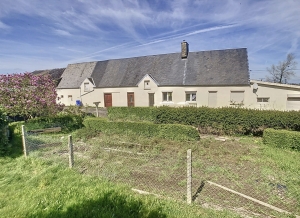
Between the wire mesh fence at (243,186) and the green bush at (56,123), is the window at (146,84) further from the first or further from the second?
the wire mesh fence at (243,186)

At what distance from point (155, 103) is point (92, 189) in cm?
1683

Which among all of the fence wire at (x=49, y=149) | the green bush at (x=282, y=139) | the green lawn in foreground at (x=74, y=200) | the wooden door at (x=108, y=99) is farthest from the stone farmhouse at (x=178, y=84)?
the green lawn in foreground at (x=74, y=200)

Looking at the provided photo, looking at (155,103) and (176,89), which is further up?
(176,89)

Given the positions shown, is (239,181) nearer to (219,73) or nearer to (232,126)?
(232,126)

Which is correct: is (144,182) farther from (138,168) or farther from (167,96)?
(167,96)

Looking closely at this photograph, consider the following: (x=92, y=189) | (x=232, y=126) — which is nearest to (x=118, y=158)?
(x=92, y=189)

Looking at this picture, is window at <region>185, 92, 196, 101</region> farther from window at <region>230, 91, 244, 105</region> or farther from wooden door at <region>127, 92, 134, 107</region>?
wooden door at <region>127, 92, 134, 107</region>

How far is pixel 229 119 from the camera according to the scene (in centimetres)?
1008

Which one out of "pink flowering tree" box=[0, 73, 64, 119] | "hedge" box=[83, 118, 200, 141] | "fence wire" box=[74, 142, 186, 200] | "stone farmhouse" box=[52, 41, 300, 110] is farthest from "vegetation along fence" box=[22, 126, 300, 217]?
"stone farmhouse" box=[52, 41, 300, 110]

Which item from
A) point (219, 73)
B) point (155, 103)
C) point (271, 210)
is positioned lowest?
point (271, 210)

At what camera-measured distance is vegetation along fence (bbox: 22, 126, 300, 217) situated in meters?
3.84

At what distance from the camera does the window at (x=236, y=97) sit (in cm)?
1706

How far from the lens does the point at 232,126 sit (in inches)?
397

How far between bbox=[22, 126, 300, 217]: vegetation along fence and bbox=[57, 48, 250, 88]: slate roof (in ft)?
38.0
